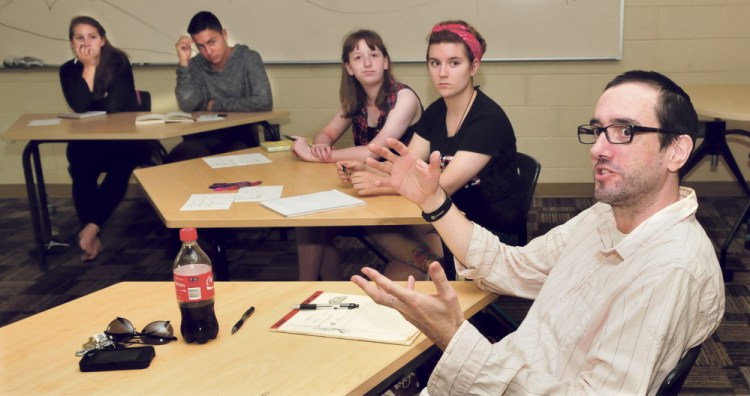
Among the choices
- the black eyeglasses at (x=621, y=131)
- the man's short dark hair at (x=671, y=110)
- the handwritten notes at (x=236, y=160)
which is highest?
the man's short dark hair at (x=671, y=110)

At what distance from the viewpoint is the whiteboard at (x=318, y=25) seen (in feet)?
15.8

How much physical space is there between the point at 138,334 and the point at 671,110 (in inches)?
44.9

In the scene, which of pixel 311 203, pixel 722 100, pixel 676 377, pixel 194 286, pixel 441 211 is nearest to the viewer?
pixel 676 377

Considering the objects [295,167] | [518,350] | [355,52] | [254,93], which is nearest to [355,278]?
[518,350]

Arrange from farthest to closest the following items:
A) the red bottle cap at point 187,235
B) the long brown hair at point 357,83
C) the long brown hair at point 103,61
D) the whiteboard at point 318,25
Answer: the whiteboard at point 318,25 < the long brown hair at point 103,61 < the long brown hair at point 357,83 < the red bottle cap at point 187,235

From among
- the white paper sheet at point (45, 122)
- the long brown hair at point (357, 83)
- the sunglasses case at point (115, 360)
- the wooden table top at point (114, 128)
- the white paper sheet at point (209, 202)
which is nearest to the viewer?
the sunglasses case at point (115, 360)

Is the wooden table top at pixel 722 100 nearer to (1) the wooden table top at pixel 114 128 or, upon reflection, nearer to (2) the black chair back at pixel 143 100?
(1) the wooden table top at pixel 114 128

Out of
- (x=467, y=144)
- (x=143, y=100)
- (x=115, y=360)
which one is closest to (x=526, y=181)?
(x=467, y=144)

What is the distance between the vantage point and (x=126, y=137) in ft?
12.6

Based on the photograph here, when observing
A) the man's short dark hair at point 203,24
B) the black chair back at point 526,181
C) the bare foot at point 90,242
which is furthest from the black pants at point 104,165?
the black chair back at point 526,181

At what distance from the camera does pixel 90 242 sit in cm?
427

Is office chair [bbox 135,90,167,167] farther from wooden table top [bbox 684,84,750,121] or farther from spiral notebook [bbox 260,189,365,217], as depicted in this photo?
wooden table top [bbox 684,84,750,121]

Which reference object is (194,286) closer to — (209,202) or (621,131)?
(621,131)

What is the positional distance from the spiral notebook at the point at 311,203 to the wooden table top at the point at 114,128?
1.35m
